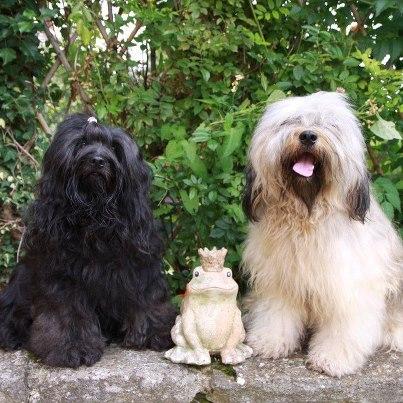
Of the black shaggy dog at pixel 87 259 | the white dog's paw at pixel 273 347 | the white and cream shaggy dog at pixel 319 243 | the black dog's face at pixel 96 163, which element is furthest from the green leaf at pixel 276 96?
the white dog's paw at pixel 273 347

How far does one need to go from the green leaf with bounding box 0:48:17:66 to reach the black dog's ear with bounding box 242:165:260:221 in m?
1.73

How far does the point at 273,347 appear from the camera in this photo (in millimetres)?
3389

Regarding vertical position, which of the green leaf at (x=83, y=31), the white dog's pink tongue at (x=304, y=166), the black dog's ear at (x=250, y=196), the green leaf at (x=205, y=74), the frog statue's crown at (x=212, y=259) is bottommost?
the frog statue's crown at (x=212, y=259)

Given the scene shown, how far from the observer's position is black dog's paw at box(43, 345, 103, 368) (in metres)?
3.17

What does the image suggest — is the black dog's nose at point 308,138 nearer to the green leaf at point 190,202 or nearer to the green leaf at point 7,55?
the green leaf at point 190,202

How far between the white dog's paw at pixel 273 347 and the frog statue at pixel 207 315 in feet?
0.61

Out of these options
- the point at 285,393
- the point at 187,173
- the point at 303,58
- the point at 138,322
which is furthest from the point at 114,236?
the point at 303,58

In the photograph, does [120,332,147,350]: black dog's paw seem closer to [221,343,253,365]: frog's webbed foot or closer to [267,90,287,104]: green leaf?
[221,343,253,365]: frog's webbed foot

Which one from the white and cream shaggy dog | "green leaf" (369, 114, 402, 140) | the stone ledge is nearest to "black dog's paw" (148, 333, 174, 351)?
the stone ledge

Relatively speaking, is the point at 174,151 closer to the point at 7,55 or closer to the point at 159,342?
the point at 159,342

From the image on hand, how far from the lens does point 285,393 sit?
10.4ft

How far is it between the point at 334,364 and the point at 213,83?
6.02 ft

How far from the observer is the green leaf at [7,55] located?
400 cm

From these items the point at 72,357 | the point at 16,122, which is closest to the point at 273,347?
the point at 72,357
